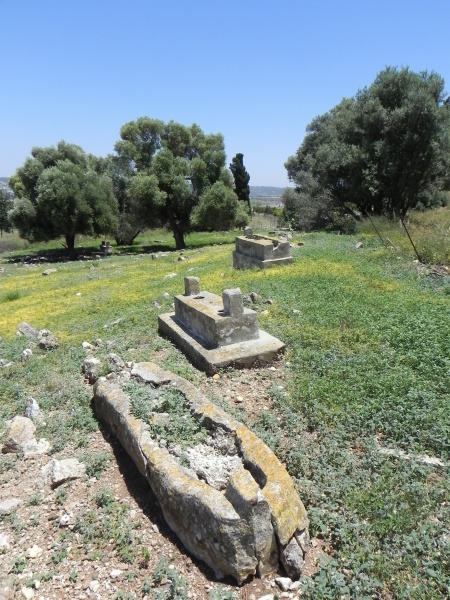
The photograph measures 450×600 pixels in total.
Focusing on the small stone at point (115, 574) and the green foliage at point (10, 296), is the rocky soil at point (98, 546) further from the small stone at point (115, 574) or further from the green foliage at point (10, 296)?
the green foliage at point (10, 296)

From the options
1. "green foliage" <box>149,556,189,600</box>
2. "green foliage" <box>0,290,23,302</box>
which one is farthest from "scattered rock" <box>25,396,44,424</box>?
"green foliage" <box>0,290,23,302</box>

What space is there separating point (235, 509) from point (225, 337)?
4.27 meters

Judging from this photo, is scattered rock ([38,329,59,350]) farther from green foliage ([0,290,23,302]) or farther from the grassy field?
green foliage ([0,290,23,302])

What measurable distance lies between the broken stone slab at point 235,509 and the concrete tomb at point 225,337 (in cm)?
269

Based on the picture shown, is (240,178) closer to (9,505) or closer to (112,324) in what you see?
(112,324)

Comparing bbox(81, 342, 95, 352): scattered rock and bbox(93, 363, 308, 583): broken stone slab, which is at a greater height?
bbox(93, 363, 308, 583): broken stone slab

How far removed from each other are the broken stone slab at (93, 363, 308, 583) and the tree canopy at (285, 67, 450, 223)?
20.0 metres

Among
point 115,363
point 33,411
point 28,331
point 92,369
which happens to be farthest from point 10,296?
point 33,411

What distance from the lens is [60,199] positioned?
26.8 m

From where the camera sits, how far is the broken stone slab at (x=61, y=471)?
4.66 meters

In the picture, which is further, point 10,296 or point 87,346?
point 10,296

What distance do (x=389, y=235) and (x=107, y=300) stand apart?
11.5 meters

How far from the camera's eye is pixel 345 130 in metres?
23.4

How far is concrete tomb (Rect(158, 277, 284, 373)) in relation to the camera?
7250 millimetres
